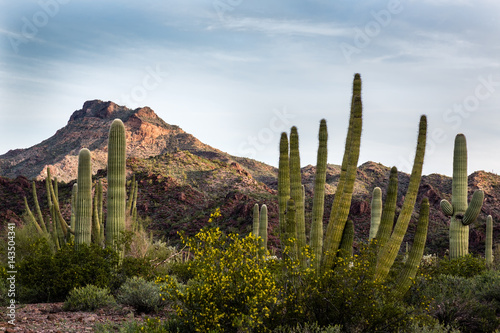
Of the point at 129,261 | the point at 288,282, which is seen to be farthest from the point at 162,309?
the point at 288,282

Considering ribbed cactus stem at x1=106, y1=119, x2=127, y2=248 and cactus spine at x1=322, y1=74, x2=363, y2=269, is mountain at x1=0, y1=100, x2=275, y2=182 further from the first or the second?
cactus spine at x1=322, y1=74, x2=363, y2=269

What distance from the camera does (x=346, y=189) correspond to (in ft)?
24.6

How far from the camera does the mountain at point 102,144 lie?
6125 centimetres

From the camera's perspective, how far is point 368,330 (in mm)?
6383

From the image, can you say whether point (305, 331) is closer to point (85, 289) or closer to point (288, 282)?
point (288, 282)

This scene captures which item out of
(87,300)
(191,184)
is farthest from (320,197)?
(191,184)

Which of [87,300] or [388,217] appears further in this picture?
[87,300]

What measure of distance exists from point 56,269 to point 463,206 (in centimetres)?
1217

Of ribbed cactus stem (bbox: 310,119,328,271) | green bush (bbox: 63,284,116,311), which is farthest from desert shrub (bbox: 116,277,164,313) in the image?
ribbed cactus stem (bbox: 310,119,328,271)

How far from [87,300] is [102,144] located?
201 feet

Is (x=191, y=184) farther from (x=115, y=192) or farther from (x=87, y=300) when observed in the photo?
(x=87, y=300)

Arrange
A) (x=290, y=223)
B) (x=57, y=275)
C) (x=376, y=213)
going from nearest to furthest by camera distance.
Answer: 1. (x=290, y=223)
2. (x=57, y=275)
3. (x=376, y=213)

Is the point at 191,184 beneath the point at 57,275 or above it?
above

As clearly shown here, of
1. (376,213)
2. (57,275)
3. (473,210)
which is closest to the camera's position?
(57,275)
